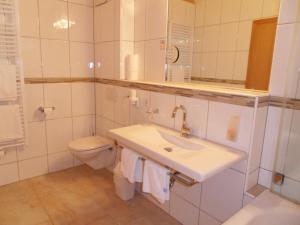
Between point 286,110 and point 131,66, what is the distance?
1442 millimetres

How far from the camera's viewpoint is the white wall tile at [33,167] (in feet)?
8.11

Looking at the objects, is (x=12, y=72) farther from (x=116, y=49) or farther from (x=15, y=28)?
(x=116, y=49)

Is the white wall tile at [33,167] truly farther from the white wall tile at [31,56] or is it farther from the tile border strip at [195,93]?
the tile border strip at [195,93]

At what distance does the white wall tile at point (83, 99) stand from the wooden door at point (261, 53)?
1923 mm

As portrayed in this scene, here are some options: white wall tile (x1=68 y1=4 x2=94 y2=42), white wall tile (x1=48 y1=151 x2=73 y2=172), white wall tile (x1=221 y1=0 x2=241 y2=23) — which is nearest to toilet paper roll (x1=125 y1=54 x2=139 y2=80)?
white wall tile (x1=68 y1=4 x2=94 y2=42)

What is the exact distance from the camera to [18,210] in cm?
200

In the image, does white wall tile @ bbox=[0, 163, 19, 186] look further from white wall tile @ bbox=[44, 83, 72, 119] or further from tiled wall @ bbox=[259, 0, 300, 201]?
tiled wall @ bbox=[259, 0, 300, 201]

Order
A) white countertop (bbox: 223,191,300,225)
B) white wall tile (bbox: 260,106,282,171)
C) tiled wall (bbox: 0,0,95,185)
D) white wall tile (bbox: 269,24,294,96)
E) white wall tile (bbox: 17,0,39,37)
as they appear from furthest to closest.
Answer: tiled wall (bbox: 0,0,95,185)
white wall tile (bbox: 17,0,39,37)
white wall tile (bbox: 260,106,282,171)
white wall tile (bbox: 269,24,294,96)
white countertop (bbox: 223,191,300,225)

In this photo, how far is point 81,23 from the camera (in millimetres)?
2582

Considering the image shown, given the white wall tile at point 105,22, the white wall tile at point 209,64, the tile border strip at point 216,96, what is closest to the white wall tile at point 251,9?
the white wall tile at point 209,64

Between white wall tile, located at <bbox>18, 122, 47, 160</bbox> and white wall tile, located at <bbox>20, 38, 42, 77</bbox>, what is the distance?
1.86ft

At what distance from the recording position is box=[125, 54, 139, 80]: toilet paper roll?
2250 millimetres

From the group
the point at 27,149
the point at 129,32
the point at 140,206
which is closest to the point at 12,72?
the point at 27,149

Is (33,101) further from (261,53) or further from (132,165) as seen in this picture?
(261,53)
